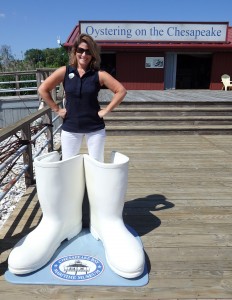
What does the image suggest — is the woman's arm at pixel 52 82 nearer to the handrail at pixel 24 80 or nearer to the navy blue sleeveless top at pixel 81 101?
the navy blue sleeveless top at pixel 81 101

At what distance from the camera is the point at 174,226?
2.84 meters

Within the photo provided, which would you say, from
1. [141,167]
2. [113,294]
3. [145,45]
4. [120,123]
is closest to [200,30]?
[145,45]

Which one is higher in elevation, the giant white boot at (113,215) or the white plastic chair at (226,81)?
the white plastic chair at (226,81)

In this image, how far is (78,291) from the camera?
199 centimetres

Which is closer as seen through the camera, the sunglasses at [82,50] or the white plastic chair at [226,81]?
the sunglasses at [82,50]

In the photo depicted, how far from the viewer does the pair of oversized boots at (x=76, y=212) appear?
2100 millimetres

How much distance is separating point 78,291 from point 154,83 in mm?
12015

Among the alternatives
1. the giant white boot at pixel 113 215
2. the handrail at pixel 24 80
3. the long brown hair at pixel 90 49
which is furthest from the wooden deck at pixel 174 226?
the handrail at pixel 24 80

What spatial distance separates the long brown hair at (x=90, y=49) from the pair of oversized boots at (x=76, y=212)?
729mm

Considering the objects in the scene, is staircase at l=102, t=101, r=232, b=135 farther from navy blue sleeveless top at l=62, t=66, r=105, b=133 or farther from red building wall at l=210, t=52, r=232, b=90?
red building wall at l=210, t=52, r=232, b=90

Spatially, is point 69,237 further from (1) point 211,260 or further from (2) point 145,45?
(2) point 145,45

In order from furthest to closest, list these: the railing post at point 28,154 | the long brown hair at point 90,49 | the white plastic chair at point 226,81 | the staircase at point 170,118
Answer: the white plastic chair at point 226,81, the staircase at point 170,118, the railing post at point 28,154, the long brown hair at point 90,49


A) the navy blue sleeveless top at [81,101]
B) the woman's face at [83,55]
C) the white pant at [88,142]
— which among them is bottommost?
the white pant at [88,142]

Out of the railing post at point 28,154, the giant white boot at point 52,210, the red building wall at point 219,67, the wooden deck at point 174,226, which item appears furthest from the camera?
the red building wall at point 219,67
